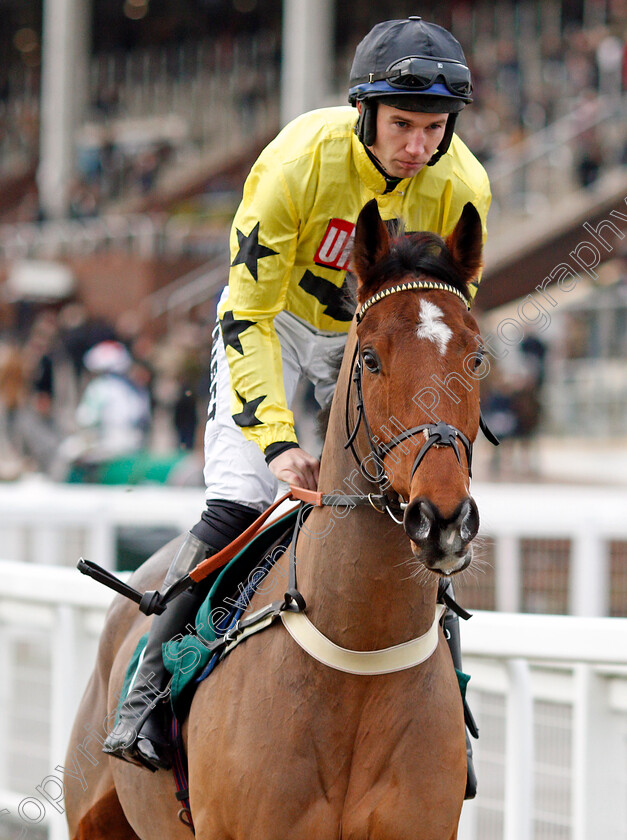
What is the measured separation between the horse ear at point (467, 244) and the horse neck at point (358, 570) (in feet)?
1.03

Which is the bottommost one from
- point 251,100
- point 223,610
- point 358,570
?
point 223,610

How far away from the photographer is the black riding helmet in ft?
9.65

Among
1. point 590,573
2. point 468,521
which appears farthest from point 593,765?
point 590,573

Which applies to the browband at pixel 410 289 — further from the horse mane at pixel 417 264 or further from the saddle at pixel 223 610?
the saddle at pixel 223 610

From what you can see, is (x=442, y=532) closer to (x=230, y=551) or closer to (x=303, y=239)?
(x=230, y=551)

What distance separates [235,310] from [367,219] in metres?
0.63

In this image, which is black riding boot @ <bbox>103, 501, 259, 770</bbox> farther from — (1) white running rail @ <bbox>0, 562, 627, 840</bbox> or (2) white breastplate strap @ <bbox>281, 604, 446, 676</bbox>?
(1) white running rail @ <bbox>0, 562, 627, 840</bbox>

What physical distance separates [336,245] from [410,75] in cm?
53

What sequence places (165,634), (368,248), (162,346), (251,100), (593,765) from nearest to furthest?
(368,248), (165,634), (593,765), (162,346), (251,100)

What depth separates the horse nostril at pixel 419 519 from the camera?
92.6 inches

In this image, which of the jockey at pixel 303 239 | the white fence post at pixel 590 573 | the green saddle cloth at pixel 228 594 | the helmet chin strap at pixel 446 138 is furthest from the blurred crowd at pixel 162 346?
the helmet chin strap at pixel 446 138

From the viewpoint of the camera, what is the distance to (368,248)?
276 cm

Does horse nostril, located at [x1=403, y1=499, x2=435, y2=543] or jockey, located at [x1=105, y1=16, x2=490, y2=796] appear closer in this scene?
horse nostril, located at [x1=403, y1=499, x2=435, y2=543]

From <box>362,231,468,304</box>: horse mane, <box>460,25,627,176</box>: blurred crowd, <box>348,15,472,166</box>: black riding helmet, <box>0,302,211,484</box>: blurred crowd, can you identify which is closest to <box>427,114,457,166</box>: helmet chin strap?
<box>348,15,472,166</box>: black riding helmet
